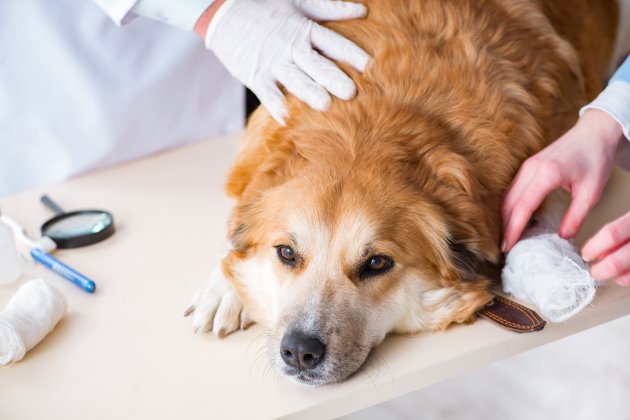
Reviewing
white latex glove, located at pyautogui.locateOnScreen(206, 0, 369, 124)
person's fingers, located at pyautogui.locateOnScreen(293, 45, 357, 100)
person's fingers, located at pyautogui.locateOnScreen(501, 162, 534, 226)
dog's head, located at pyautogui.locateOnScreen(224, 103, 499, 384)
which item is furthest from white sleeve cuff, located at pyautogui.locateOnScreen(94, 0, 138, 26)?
person's fingers, located at pyautogui.locateOnScreen(501, 162, 534, 226)

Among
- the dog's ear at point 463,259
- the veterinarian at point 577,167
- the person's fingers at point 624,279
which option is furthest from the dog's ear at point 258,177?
the person's fingers at point 624,279

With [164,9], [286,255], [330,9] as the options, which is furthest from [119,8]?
[286,255]

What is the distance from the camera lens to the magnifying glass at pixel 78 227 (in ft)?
5.80

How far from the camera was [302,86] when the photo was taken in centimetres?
171

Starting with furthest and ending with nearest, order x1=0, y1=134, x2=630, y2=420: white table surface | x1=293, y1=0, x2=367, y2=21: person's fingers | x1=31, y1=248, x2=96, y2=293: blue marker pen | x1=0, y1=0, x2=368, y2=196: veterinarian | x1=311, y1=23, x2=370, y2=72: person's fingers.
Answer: x1=0, y1=0, x2=368, y2=196: veterinarian → x1=293, y1=0, x2=367, y2=21: person's fingers → x1=311, y1=23, x2=370, y2=72: person's fingers → x1=31, y1=248, x2=96, y2=293: blue marker pen → x1=0, y1=134, x2=630, y2=420: white table surface

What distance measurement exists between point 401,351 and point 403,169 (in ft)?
1.18

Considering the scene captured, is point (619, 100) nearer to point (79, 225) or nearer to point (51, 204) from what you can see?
point (79, 225)

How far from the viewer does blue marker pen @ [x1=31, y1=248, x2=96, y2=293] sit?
Answer: 1.60m

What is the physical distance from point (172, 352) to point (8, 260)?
47 centimetres

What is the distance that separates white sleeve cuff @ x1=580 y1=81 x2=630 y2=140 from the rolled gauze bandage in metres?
1.17

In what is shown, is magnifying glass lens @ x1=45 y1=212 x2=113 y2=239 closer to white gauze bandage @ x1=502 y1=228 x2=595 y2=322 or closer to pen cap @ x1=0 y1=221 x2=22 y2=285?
pen cap @ x1=0 y1=221 x2=22 y2=285

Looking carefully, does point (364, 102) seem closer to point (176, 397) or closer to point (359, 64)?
point (359, 64)

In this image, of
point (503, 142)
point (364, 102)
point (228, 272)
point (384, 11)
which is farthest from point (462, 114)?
point (228, 272)

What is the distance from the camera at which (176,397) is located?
130 cm
